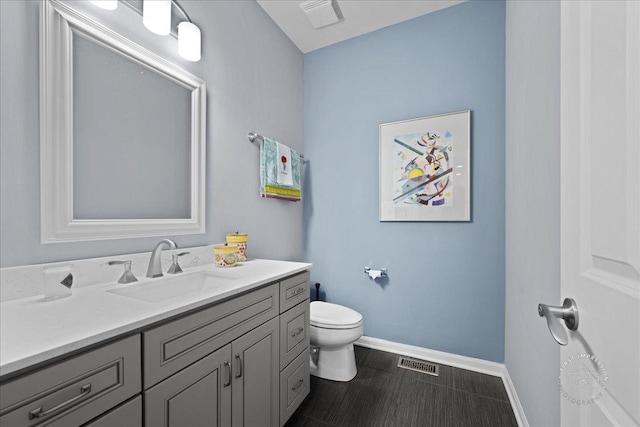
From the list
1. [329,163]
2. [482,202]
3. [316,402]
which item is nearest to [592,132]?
[482,202]

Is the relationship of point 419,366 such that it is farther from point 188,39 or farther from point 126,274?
point 188,39

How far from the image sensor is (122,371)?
688 millimetres

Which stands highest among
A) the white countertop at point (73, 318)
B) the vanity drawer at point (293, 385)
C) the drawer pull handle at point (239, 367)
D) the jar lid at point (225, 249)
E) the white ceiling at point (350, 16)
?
the white ceiling at point (350, 16)

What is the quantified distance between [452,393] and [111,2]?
270cm

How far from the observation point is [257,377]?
1163mm

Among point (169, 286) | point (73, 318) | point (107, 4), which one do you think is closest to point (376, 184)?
point (169, 286)

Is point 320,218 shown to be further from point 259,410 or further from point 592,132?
point 592,132

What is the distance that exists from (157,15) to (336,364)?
2244 millimetres

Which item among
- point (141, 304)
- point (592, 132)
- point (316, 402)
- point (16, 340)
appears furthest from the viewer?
point (316, 402)

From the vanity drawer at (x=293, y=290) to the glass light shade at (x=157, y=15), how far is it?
1349mm

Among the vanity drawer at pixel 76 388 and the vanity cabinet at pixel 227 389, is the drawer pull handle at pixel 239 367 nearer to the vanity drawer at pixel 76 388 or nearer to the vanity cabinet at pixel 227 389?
the vanity cabinet at pixel 227 389

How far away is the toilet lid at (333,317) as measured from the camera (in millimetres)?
1746

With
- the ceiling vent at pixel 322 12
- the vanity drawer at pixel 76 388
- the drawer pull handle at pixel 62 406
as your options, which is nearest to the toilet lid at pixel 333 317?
the vanity drawer at pixel 76 388

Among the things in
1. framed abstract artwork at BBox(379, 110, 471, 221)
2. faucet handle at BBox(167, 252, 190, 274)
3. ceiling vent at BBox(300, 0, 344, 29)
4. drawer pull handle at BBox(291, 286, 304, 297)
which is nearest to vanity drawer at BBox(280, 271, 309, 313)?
drawer pull handle at BBox(291, 286, 304, 297)
